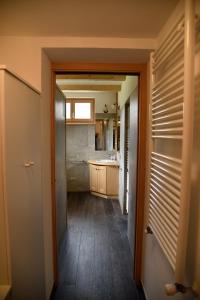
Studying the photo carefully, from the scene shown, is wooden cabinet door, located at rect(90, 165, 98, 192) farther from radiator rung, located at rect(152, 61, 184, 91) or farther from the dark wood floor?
radiator rung, located at rect(152, 61, 184, 91)

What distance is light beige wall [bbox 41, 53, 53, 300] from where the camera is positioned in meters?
1.55

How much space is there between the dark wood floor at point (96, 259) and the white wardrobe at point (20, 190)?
0.59 m

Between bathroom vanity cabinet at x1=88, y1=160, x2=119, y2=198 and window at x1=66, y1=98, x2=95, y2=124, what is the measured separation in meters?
1.08

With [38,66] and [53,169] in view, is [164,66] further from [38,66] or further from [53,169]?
[53,169]

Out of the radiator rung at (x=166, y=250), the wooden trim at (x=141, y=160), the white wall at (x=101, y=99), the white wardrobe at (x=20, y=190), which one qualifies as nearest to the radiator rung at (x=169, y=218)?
the radiator rung at (x=166, y=250)

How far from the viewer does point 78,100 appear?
183 inches

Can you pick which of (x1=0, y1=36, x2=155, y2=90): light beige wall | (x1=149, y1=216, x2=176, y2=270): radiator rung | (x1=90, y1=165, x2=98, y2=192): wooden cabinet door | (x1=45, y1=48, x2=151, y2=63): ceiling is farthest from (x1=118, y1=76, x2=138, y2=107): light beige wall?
(x1=90, y1=165, x2=98, y2=192): wooden cabinet door

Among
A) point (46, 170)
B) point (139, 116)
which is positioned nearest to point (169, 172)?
point (139, 116)

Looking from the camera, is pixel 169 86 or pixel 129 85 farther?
pixel 129 85

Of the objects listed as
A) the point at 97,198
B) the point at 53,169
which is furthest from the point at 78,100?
the point at 53,169

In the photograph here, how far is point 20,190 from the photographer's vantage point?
1.07 meters

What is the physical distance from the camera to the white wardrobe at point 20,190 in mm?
→ 906

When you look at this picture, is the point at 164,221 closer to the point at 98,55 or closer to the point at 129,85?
the point at 98,55

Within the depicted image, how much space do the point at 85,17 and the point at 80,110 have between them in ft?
11.5
